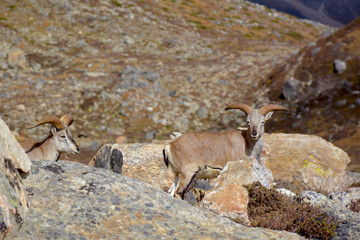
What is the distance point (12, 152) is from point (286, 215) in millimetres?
5715

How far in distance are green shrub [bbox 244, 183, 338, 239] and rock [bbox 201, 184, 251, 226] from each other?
0.94 feet

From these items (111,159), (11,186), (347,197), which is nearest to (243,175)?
(347,197)

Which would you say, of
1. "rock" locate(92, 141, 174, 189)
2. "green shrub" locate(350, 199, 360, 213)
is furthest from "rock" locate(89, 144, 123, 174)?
"green shrub" locate(350, 199, 360, 213)

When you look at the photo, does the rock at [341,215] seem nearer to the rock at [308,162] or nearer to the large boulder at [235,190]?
the large boulder at [235,190]

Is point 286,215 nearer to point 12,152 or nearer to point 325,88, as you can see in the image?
point 12,152

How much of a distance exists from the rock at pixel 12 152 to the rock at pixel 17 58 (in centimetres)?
3228

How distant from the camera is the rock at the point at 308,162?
14547 mm

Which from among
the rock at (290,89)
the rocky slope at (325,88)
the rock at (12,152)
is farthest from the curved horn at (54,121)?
the rock at (290,89)

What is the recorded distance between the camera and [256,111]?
13578 mm

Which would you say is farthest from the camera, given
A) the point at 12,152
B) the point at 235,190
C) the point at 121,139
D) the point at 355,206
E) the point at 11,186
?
the point at 121,139

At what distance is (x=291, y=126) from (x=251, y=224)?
863 inches

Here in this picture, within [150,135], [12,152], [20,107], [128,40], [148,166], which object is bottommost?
[20,107]

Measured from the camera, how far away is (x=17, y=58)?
36469 millimetres

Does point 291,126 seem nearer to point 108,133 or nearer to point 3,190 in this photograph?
point 108,133
